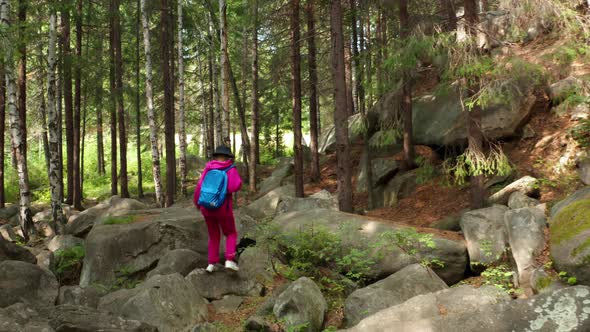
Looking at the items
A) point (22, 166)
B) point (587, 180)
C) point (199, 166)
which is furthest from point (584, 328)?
point (199, 166)

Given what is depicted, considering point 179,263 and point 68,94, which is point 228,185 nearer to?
point 179,263

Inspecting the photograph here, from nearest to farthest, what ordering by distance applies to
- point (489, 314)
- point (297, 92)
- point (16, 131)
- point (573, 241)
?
1. point (489, 314)
2. point (573, 241)
3. point (16, 131)
4. point (297, 92)

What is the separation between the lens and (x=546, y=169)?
1143 cm

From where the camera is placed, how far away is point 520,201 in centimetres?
973

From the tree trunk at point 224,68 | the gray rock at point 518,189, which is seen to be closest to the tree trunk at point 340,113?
the gray rock at point 518,189

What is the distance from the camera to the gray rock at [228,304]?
668 centimetres

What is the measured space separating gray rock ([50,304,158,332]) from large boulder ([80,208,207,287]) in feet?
13.2

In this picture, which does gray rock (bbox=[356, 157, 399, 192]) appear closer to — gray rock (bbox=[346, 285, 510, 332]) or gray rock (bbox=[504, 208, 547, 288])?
gray rock (bbox=[504, 208, 547, 288])

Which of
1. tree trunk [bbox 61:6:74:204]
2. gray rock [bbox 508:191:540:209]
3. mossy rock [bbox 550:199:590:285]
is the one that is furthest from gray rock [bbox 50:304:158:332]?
tree trunk [bbox 61:6:74:204]

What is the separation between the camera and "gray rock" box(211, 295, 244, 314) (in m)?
6.68

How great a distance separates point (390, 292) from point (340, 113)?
6.69 m

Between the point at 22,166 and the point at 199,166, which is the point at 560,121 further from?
the point at 199,166

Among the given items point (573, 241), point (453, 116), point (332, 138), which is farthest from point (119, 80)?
point (573, 241)

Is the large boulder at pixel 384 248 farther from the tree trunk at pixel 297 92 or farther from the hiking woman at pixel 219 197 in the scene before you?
the tree trunk at pixel 297 92
